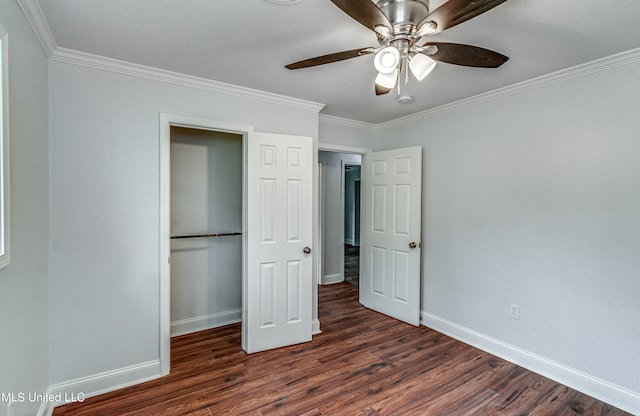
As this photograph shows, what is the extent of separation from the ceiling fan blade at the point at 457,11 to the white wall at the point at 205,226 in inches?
104

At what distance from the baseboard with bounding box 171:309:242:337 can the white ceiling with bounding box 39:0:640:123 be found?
2.45m

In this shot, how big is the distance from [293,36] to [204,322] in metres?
2.96

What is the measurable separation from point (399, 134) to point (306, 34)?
90.5 inches

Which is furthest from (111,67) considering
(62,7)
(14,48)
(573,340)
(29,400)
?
(573,340)

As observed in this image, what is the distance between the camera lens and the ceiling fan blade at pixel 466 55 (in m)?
1.51

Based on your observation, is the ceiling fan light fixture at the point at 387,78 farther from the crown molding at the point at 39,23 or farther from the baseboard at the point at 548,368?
the baseboard at the point at 548,368

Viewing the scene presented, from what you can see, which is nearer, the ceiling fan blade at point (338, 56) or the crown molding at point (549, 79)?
the ceiling fan blade at point (338, 56)

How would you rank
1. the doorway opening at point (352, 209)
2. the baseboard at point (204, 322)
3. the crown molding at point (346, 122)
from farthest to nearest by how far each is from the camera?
the doorway opening at point (352, 209)
the crown molding at point (346, 122)
the baseboard at point (204, 322)

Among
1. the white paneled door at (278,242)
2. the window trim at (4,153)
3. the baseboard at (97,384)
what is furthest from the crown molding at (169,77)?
the baseboard at (97,384)

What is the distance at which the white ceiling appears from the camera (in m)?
1.62

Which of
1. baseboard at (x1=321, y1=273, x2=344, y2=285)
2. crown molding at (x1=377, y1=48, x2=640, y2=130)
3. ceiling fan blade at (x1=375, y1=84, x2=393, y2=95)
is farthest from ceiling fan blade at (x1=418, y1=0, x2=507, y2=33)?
baseboard at (x1=321, y1=273, x2=344, y2=285)

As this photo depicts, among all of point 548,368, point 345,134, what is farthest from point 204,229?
point 548,368

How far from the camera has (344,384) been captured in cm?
238

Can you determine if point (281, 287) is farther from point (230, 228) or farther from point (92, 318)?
point (92, 318)
